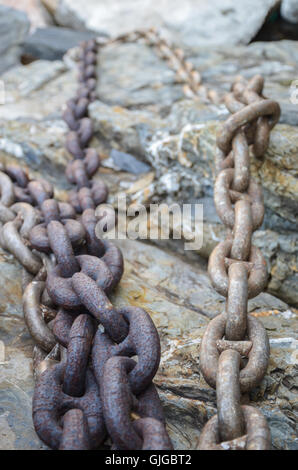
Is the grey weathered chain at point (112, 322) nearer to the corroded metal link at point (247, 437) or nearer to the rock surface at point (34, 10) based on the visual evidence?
the corroded metal link at point (247, 437)

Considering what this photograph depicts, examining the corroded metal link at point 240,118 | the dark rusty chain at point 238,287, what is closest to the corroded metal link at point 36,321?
the dark rusty chain at point 238,287

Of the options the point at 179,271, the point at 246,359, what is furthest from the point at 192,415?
the point at 179,271

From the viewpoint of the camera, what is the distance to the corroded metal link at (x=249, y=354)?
3.59 ft

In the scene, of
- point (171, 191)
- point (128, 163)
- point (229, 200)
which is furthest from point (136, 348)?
point (128, 163)

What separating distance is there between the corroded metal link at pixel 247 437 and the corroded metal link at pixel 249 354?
Result: 90mm

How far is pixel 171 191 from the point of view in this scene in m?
2.17

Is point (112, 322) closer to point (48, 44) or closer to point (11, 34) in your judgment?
point (48, 44)

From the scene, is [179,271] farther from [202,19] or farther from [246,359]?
[202,19]

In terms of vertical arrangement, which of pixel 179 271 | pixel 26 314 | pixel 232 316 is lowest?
pixel 179 271

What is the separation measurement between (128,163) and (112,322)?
141 cm

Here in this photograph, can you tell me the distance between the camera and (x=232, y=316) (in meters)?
1.19

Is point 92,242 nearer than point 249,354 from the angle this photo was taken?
No

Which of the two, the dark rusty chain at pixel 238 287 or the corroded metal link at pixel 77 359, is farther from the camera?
the corroded metal link at pixel 77 359
